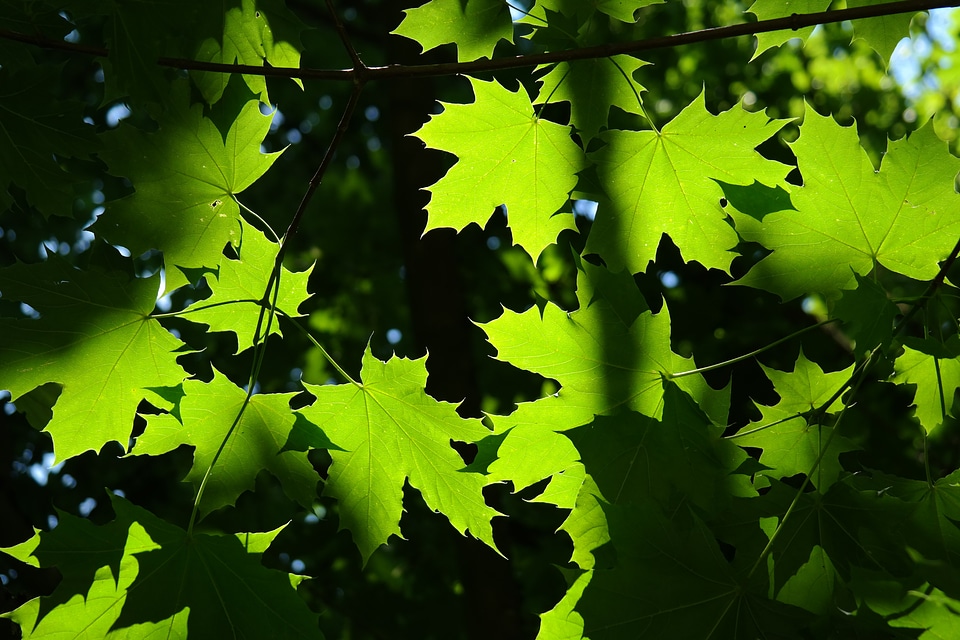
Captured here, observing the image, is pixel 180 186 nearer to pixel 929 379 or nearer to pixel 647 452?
pixel 647 452

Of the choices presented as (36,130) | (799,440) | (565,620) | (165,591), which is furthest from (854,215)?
(36,130)

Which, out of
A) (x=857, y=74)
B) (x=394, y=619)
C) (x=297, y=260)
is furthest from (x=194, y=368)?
(x=857, y=74)

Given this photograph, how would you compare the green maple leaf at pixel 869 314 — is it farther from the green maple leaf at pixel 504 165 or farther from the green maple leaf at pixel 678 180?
the green maple leaf at pixel 504 165

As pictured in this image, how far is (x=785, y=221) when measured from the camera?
1.80 meters

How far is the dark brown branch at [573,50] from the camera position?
147 cm

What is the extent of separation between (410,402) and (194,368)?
12.2 feet

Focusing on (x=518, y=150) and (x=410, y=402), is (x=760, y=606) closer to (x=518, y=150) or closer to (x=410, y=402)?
(x=410, y=402)

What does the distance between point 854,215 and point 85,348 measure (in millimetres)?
1745

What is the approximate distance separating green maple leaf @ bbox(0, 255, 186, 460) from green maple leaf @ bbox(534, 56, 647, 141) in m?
1.06

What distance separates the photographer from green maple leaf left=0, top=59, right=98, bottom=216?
2.06m

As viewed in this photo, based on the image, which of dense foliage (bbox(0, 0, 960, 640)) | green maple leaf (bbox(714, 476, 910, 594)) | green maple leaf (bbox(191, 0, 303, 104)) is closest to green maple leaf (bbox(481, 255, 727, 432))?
dense foliage (bbox(0, 0, 960, 640))

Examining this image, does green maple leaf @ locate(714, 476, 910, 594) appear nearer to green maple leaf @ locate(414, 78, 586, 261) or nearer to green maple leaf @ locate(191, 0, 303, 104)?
green maple leaf @ locate(414, 78, 586, 261)

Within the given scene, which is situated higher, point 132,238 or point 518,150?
point 518,150

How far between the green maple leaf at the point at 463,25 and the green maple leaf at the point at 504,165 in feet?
0.40
